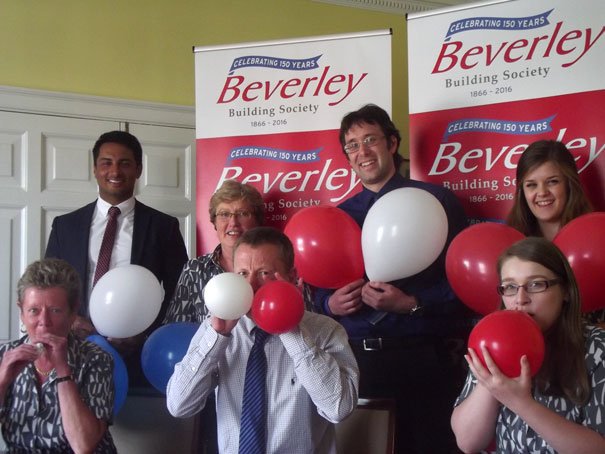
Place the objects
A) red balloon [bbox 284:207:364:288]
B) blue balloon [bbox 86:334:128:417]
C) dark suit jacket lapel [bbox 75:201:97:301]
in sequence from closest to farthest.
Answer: blue balloon [bbox 86:334:128:417], red balloon [bbox 284:207:364:288], dark suit jacket lapel [bbox 75:201:97:301]

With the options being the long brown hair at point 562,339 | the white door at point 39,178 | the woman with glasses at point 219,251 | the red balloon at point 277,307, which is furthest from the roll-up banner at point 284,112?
the long brown hair at point 562,339

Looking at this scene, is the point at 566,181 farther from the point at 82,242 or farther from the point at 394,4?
the point at 394,4

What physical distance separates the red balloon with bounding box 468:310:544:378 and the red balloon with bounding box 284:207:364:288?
39.3 inches

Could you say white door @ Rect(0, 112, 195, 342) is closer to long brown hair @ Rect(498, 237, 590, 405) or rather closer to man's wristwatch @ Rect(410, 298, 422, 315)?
man's wristwatch @ Rect(410, 298, 422, 315)

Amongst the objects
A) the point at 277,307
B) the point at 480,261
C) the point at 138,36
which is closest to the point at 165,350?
the point at 277,307

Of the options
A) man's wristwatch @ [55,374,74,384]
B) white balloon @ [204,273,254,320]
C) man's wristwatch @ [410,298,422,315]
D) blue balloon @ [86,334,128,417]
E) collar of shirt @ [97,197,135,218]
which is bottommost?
blue balloon @ [86,334,128,417]

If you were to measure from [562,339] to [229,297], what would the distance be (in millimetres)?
702

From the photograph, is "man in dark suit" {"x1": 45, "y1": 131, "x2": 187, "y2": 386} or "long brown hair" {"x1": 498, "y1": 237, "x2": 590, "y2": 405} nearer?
"long brown hair" {"x1": 498, "y1": 237, "x2": 590, "y2": 405}

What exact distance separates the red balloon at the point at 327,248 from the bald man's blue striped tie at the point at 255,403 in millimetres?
621

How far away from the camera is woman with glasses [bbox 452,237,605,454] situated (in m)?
1.32

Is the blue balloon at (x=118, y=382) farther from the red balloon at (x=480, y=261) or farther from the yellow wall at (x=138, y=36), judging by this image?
the yellow wall at (x=138, y=36)

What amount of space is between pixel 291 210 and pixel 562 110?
3.82ft

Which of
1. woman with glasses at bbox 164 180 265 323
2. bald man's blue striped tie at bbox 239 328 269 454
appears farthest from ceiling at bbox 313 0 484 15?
bald man's blue striped tie at bbox 239 328 269 454

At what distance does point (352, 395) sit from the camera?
165cm
